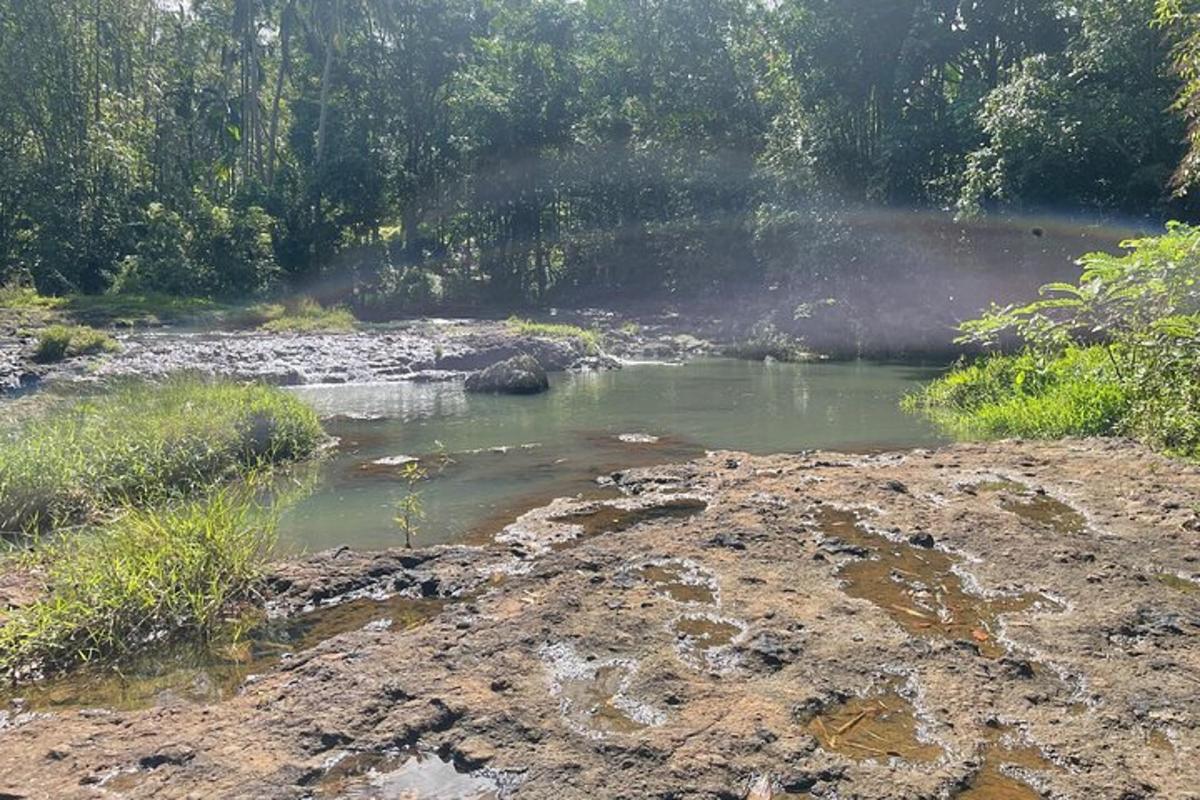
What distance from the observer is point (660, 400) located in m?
17.2

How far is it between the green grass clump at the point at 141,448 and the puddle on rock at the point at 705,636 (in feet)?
16.4

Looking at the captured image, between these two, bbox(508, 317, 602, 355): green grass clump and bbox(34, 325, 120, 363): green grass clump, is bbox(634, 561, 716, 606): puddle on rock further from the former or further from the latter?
bbox(508, 317, 602, 355): green grass clump

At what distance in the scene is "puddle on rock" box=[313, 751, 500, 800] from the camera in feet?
11.3

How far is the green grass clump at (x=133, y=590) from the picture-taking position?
485cm

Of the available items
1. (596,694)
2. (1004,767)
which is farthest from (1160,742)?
(596,694)

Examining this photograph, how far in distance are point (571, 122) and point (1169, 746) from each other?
40.2 meters

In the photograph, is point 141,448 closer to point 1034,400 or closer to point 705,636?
point 705,636

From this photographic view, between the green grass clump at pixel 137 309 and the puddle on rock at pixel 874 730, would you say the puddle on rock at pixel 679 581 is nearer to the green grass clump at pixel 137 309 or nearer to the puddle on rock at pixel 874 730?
the puddle on rock at pixel 874 730

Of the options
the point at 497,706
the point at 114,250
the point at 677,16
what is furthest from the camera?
the point at 677,16

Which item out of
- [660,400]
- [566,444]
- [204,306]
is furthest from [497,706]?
[204,306]

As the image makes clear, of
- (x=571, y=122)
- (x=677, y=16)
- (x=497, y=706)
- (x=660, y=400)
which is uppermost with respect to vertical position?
(x=677, y=16)

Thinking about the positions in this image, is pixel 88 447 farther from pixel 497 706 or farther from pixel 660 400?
pixel 660 400

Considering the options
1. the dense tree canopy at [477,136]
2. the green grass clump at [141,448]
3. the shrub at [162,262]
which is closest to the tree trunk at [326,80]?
the dense tree canopy at [477,136]

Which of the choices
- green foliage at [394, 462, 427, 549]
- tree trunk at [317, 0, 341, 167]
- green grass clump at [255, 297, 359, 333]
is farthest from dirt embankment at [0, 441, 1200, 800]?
tree trunk at [317, 0, 341, 167]
